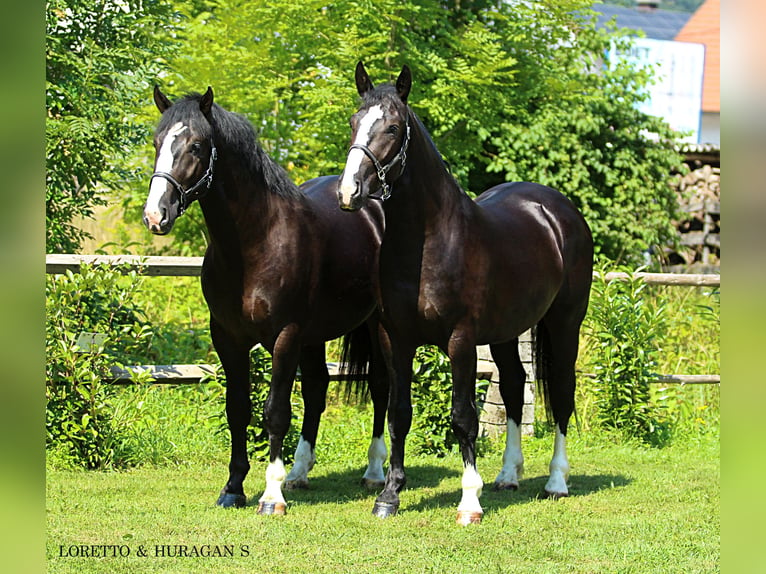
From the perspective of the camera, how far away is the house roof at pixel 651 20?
9.30m

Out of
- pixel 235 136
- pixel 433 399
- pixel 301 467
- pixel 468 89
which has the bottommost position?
pixel 301 467

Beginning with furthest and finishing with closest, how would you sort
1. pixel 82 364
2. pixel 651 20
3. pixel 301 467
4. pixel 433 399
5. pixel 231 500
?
1. pixel 651 20
2. pixel 433 399
3. pixel 82 364
4. pixel 301 467
5. pixel 231 500

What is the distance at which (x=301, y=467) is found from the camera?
584 centimetres

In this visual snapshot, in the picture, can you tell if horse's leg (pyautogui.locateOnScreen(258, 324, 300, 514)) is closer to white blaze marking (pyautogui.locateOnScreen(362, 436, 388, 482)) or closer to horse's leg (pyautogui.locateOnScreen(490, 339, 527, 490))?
white blaze marking (pyautogui.locateOnScreen(362, 436, 388, 482))

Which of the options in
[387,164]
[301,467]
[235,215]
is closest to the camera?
[387,164]

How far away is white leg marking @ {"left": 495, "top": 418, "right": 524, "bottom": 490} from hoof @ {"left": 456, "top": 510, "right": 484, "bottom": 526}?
1.05 m

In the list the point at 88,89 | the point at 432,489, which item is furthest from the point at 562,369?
the point at 88,89

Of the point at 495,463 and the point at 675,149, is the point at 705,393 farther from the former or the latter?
the point at 675,149

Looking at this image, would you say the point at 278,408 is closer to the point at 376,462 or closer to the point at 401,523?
the point at 401,523

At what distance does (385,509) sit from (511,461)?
51.1 inches
